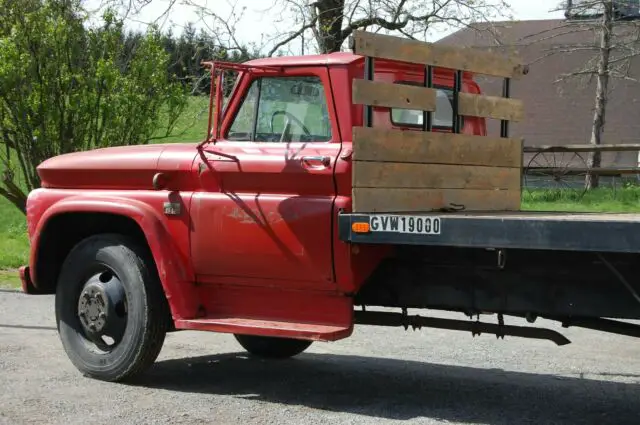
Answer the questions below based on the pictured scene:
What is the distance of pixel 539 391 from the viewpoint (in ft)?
21.9

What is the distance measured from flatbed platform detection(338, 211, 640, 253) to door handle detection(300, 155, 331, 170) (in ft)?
1.39

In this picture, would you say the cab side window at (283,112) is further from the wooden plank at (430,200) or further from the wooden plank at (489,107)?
the wooden plank at (489,107)

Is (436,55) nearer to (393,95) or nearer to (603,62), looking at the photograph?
(393,95)

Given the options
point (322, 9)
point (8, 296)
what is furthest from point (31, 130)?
point (322, 9)

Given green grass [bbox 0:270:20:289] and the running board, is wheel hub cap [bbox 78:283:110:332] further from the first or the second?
green grass [bbox 0:270:20:289]

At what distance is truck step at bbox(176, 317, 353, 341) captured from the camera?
5.89 meters

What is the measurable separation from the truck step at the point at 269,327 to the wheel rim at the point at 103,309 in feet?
1.83

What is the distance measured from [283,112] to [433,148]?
3.18 ft

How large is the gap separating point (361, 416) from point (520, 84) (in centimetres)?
2591

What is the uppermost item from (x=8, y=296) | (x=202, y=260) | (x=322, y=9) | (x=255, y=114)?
(x=322, y=9)

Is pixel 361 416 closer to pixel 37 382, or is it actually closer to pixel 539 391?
pixel 539 391

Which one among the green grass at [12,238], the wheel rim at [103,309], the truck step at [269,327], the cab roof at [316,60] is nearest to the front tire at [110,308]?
the wheel rim at [103,309]

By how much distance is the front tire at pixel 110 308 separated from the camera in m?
6.59

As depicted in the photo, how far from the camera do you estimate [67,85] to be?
14.0m
